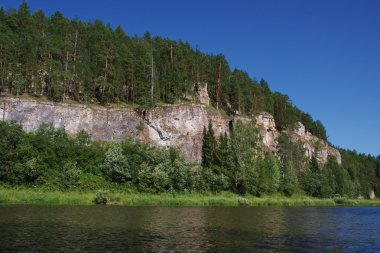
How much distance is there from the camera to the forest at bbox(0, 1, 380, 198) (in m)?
71.8

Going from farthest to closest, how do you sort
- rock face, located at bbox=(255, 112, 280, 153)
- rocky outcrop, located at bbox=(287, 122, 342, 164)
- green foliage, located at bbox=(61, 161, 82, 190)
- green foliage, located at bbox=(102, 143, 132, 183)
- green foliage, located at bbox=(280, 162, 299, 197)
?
Result: rocky outcrop, located at bbox=(287, 122, 342, 164)
rock face, located at bbox=(255, 112, 280, 153)
green foliage, located at bbox=(280, 162, 299, 197)
green foliage, located at bbox=(102, 143, 132, 183)
green foliage, located at bbox=(61, 161, 82, 190)

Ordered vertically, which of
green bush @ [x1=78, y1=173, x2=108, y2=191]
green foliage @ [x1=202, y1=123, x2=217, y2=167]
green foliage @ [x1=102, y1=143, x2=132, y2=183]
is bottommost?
green bush @ [x1=78, y1=173, x2=108, y2=191]

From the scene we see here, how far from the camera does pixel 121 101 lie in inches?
3895

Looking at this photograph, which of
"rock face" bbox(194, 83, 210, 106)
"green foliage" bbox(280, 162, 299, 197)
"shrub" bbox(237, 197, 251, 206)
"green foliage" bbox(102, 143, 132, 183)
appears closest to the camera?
"green foliage" bbox(102, 143, 132, 183)

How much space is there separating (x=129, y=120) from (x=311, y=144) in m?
90.8

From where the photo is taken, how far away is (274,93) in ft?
537

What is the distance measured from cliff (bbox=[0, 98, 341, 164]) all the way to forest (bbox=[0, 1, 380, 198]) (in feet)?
11.4

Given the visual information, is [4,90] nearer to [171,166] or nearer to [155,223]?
[171,166]

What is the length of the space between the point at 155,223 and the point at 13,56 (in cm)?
6416

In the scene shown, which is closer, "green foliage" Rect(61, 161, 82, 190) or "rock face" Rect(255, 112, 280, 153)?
"green foliage" Rect(61, 161, 82, 190)

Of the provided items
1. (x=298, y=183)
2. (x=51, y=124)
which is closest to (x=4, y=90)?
(x=51, y=124)

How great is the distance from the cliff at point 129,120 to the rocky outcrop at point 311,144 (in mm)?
49148

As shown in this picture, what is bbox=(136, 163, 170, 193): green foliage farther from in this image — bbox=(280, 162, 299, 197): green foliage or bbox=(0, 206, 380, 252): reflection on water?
bbox=(280, 162, 299, 197): green foliage

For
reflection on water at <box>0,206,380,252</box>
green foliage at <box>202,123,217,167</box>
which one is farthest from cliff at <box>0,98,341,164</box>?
reflection on water at <box>0,206,380,252</box>
